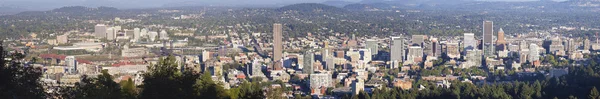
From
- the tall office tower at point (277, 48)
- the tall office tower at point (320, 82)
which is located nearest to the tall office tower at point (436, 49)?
the tall office tower at point (277, 48)

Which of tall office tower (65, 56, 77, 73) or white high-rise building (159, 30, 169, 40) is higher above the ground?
white high-rise building (159, 30, 169, 40)

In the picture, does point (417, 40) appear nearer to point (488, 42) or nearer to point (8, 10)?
point (488, 42)

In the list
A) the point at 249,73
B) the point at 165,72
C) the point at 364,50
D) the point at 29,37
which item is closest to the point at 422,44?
the point at 364,50

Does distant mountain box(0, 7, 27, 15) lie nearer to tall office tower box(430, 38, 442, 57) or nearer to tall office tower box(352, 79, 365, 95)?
tall office tower box(430, 38, 442, 57)

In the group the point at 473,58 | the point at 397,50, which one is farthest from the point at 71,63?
the point at 473,58

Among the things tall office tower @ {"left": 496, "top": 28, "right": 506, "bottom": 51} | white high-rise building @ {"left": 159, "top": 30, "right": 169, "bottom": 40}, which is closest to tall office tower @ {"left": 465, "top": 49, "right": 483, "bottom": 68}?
tall office tower @ {"left": 496, "top": 28, "right": 506, "bottom": 51}

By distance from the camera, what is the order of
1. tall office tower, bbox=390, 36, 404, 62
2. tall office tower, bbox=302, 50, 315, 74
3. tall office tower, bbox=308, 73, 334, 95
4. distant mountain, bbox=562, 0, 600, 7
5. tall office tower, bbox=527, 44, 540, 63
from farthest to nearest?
distant mountain, bbox=562, 0, 600, 7 < tall office tower, bbox=527, 44, 540, 63 < tall office tower, bbox=390, 36, 404, 62 < tall office tower, bbox=302, 50, 315, 74 < tall office tower, bbox=308, 73, 334, 95
